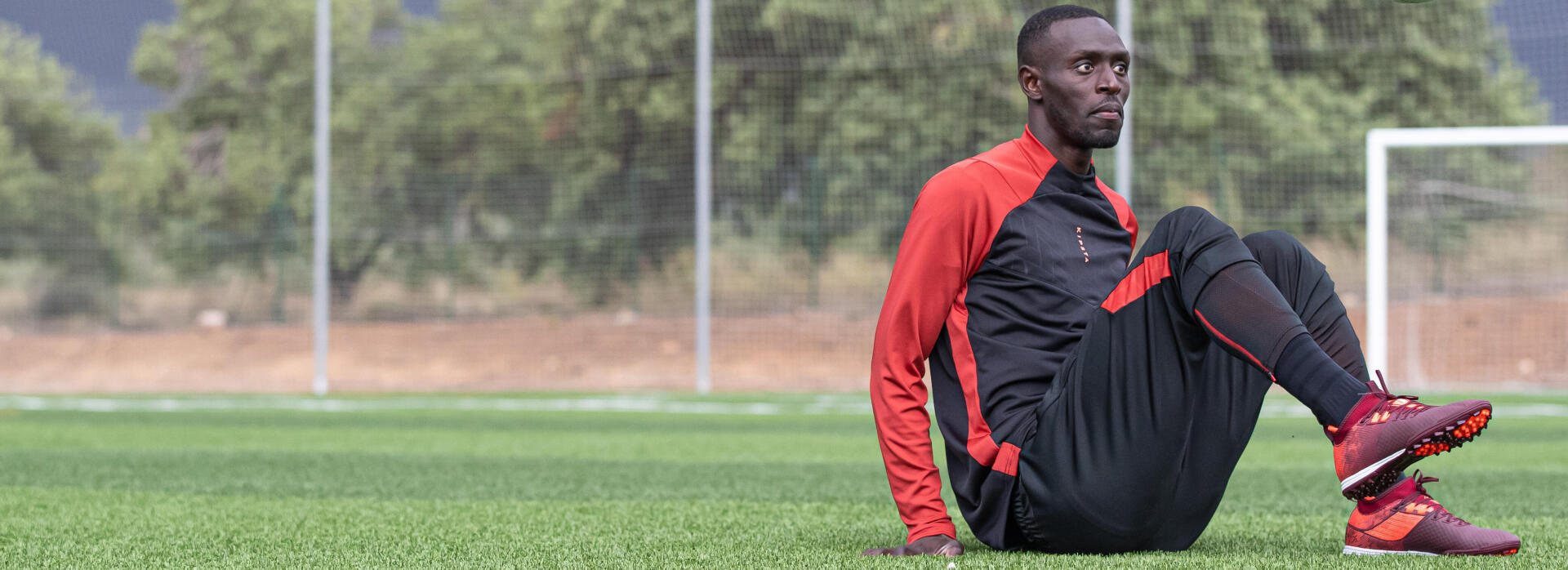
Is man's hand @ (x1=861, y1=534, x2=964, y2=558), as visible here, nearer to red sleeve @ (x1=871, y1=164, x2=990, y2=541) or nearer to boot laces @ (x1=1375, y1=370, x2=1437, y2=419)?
red sleeve @ (x1=871, y1=164, x2=990, y2=541)

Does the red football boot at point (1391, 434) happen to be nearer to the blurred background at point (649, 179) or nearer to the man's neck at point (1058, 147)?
the man's neck at point (1058, 147)

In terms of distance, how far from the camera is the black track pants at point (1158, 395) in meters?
2.33

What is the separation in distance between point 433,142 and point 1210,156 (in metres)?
8.25

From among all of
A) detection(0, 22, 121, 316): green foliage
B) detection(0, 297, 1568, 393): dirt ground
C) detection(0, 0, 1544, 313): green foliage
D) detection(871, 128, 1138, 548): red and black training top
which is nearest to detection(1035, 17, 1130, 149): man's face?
detection(871, 128, 1138, 548): red and black training top

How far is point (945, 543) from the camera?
262cm

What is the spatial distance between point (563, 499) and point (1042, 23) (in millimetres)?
2145

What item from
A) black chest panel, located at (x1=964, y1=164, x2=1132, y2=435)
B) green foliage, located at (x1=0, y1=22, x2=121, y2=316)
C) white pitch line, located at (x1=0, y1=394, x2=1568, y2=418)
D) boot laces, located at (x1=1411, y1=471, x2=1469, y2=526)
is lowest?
white pitch line, located at (x1=0, y1=394, x2=1568, y2=418)

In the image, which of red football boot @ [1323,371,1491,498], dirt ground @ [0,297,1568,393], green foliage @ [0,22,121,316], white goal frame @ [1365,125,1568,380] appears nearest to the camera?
red football boot @ [1323,371,1491,498]

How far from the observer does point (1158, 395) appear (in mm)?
2389

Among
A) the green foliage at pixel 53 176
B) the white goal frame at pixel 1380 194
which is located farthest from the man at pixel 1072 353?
the green foliage at pixel 53 176

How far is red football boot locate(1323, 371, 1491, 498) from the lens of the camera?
203cm

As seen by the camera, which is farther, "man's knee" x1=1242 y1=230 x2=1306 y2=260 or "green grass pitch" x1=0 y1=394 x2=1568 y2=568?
"green grass pitch" x1=0 y1=394 x2=1568 y2=568

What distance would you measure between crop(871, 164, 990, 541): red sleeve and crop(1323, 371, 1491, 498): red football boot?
672mm

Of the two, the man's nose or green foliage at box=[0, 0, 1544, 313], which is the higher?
green foliage at box=[0, 0, 1544, 313]
